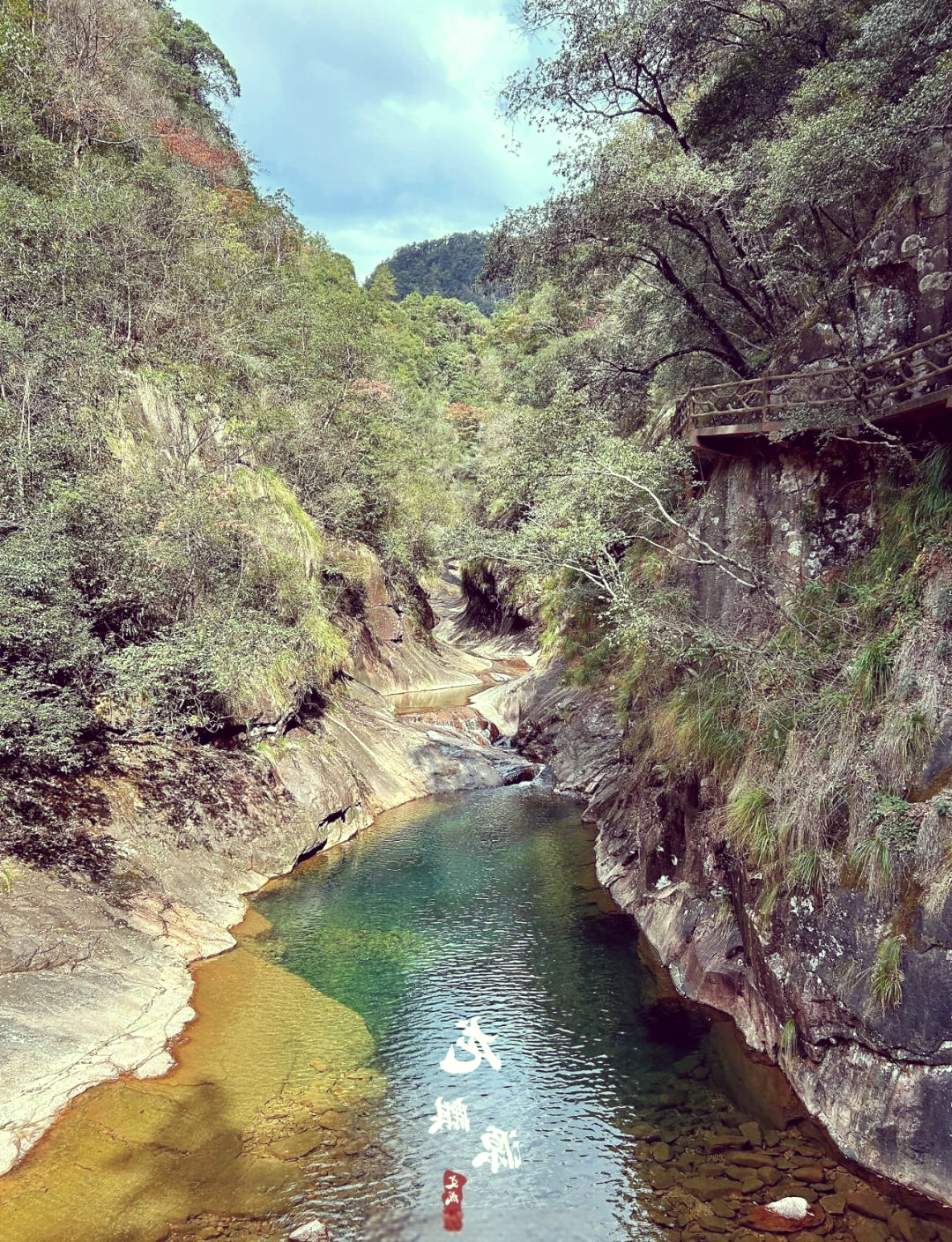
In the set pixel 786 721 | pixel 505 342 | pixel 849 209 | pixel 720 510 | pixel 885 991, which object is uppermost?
pixel 505 342

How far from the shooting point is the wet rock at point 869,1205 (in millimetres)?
7262

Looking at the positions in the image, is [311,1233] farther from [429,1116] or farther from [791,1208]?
[791,1208]

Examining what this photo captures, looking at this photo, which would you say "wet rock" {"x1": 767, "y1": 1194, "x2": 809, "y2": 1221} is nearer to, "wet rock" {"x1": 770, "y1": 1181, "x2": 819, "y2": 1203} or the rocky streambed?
"wet rock" {"x1": 770, "y1": 1181, "x2": 819, "y2": 1203}

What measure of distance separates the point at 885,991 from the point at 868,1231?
214 cm

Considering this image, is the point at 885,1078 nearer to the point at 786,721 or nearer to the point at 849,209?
→ the point at 786,721

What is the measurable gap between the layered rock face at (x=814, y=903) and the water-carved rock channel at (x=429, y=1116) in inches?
27.0

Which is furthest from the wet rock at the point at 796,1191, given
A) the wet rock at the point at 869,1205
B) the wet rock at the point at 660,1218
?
the wet rock at the point at 660,1218

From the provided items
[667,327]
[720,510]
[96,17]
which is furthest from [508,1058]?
[96,17]

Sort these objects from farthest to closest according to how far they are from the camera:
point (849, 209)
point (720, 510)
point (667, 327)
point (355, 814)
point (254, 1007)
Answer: point (355, 814)
point (667, 327)
point (720, 510)
point (849, 209)
point (254, 1007)

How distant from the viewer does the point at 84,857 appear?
529 inches

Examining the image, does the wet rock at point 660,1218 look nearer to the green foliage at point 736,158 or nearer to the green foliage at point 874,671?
the green foliage at point 874,671

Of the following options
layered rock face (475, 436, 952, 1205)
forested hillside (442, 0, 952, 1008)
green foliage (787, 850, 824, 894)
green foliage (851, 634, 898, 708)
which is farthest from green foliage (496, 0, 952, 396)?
green foliage (787, 850, 824, 894)

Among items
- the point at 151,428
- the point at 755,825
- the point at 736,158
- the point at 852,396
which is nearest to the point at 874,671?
the point at 755,825

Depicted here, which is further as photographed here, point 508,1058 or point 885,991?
point 508,1058
